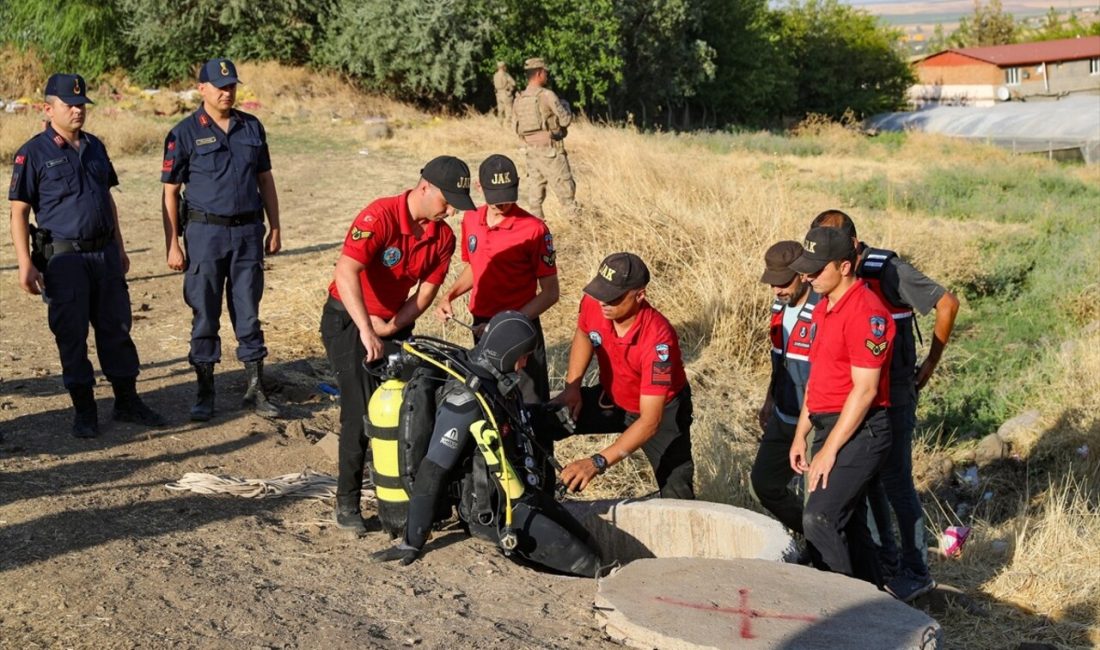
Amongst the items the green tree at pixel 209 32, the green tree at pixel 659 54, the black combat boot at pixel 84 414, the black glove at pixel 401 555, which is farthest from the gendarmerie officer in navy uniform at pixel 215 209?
the green tree at pixel 659 54

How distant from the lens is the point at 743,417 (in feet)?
31.4

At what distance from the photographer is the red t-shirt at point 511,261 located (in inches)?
257

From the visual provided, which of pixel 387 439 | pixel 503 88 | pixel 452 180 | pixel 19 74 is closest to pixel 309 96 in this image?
pixel 19 74

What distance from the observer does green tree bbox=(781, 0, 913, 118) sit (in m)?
48.8

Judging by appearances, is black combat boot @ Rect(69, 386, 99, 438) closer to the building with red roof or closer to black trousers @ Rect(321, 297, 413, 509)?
black trousers @ Rect(321, 297, 413, 509)

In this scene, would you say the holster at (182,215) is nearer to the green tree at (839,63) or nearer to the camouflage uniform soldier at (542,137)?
the camouflage uniform soldier at (542,137)

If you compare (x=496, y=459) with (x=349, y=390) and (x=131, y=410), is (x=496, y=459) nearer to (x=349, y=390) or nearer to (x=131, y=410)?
(x=349, y=390)

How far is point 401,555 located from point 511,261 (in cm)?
186

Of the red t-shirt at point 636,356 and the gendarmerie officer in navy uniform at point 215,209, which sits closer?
the red t-shirt at point 636,356

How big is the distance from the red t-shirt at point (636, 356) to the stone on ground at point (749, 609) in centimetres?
87

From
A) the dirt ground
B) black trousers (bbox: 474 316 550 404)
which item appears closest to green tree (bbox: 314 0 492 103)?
the dirt ground

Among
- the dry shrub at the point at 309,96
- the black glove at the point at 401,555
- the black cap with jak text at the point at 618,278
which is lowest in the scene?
the black glove at the point at 401,555

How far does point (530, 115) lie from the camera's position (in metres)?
13.5

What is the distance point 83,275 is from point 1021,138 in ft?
98.6
